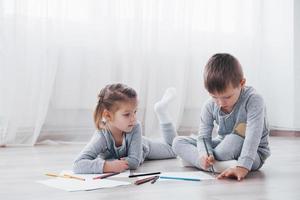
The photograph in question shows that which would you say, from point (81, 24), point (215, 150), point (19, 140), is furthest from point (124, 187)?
point (81, 24)

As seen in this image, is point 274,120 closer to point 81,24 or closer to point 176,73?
point 176,73

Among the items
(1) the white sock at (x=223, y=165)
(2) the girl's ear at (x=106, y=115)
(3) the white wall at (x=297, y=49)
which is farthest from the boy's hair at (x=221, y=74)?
(3) the white wall at (x=297, y=49)

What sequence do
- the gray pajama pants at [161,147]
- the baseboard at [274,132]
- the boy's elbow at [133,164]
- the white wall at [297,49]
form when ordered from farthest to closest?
the white wall at [297,49] → the baseboard at [274,132] → the gray pajama pants at [161,147] → the boy's elbow at [133,164]

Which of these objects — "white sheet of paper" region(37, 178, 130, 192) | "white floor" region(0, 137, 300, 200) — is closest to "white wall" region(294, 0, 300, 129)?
"white floor" region(0, 137, 300, 200)

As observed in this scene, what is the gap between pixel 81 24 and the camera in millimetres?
2836

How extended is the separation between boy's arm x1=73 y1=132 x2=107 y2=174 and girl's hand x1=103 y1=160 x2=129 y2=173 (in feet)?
0.05

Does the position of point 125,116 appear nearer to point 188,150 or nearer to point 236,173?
point 188,150

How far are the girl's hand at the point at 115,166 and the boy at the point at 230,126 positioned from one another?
261 mm

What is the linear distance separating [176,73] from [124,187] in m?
1.74

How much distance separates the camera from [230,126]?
183cm

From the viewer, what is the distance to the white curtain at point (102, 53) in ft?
8.68

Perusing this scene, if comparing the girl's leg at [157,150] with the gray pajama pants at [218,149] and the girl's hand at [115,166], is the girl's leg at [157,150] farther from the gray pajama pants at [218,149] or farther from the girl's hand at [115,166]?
the girl's hand at [115,166]

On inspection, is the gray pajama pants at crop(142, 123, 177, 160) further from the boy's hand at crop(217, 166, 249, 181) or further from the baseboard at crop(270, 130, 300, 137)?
the baseboard at crop(270, 130, 300, 137)

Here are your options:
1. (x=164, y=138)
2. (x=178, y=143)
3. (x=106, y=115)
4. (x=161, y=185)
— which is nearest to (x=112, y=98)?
(x=106, y=115)
